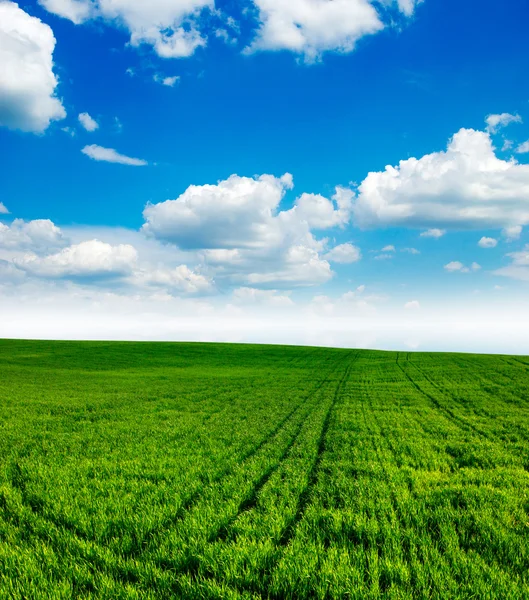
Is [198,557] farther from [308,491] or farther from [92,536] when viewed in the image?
[308,491]

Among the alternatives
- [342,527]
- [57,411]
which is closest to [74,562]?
[342,527]

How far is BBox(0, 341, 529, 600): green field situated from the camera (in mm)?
5359

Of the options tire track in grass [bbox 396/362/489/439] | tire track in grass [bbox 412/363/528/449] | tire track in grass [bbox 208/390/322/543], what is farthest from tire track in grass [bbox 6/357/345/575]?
tire track in grass [bbox 396/362/489/439]

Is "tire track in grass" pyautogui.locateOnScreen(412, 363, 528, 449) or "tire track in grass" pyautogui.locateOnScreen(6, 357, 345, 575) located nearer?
"tire track in grass" pyautogui.locateOnScreen(6, 357, 345, 575)

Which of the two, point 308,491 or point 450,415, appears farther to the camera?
point 450,415

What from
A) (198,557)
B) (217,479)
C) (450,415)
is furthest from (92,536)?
(450,415)

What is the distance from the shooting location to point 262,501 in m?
8.16

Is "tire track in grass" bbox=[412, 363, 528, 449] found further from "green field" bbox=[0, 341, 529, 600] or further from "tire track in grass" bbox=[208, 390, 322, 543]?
"tire track in grass" bbox=[208, 390, 322, 543]

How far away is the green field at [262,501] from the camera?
536 centimetres

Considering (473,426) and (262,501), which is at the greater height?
(262,501)

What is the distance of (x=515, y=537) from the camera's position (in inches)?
257

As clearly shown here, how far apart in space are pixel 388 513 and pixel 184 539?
402cm

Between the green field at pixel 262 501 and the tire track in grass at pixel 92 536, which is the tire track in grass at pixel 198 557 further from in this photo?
the tire track in grass at pixel 92 536

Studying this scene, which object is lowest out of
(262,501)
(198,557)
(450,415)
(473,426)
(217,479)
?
(450,415)
